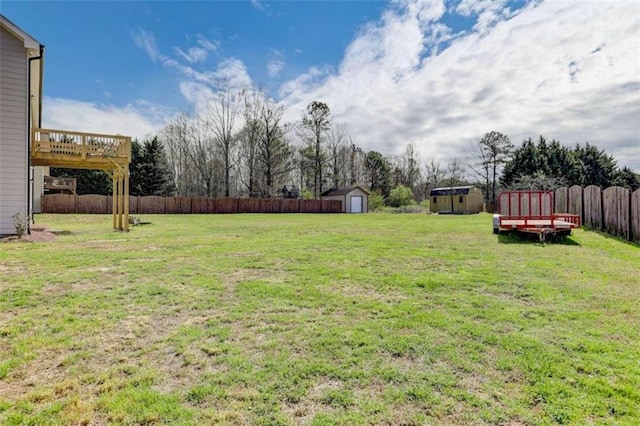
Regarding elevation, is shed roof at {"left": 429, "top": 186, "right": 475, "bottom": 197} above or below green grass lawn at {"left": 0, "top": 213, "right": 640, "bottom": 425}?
above

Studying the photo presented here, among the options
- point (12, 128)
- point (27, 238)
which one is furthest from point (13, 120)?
point (27, 238)

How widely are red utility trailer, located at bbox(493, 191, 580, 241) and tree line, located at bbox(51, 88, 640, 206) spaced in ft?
61.5

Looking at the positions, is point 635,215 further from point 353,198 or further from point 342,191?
point 342,191

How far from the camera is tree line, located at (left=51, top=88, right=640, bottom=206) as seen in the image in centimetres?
3388

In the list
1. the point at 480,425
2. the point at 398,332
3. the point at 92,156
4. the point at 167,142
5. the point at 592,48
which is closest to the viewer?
the point at 480,425

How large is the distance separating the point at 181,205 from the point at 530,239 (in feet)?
85.3

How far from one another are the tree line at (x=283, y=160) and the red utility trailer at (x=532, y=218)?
18.8 metres

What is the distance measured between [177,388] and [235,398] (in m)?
0.47

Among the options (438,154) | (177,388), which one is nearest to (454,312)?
(177,388)

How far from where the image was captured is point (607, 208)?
11.9 m

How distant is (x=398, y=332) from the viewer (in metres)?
3.50

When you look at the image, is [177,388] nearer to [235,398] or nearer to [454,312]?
[235,398]

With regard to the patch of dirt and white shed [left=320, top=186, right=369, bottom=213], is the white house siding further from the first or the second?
white shed [left=320, top=186, right=369, bottom=213]

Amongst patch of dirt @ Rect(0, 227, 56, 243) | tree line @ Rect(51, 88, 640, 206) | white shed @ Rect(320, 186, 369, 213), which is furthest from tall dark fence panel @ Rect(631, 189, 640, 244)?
white shed @ Rect(320, 186, 369, 213)
